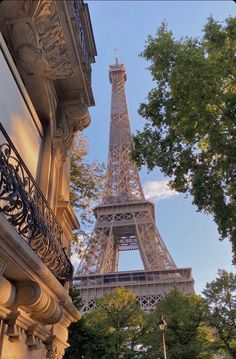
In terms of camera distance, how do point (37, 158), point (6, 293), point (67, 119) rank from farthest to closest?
point (67, 119)
point (37, 158)
point (6, 293)

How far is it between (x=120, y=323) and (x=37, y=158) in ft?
80.7

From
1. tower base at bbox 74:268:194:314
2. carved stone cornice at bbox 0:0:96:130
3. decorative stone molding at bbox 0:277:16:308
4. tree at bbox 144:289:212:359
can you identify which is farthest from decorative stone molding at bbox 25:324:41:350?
tower base at bbox 74:268:194:314

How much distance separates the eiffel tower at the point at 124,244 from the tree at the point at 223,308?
648 centimetres

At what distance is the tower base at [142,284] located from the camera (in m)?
43.9

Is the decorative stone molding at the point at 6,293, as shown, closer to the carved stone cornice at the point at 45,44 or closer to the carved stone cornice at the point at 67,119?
the carved stone cornice at the point at 45,44

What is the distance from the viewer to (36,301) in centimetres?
421

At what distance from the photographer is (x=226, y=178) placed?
10.9 m

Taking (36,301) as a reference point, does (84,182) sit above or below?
above

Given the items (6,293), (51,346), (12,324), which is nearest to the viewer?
(6,293)

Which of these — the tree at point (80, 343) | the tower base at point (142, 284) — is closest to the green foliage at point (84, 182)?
the tree at point (80, 343)

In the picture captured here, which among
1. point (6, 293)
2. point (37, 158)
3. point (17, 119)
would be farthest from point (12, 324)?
point (37, 158)

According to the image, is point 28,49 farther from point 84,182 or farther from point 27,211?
point 84,182

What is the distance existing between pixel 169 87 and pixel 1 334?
1020 cm

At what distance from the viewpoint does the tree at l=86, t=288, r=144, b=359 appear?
26.5 metres
